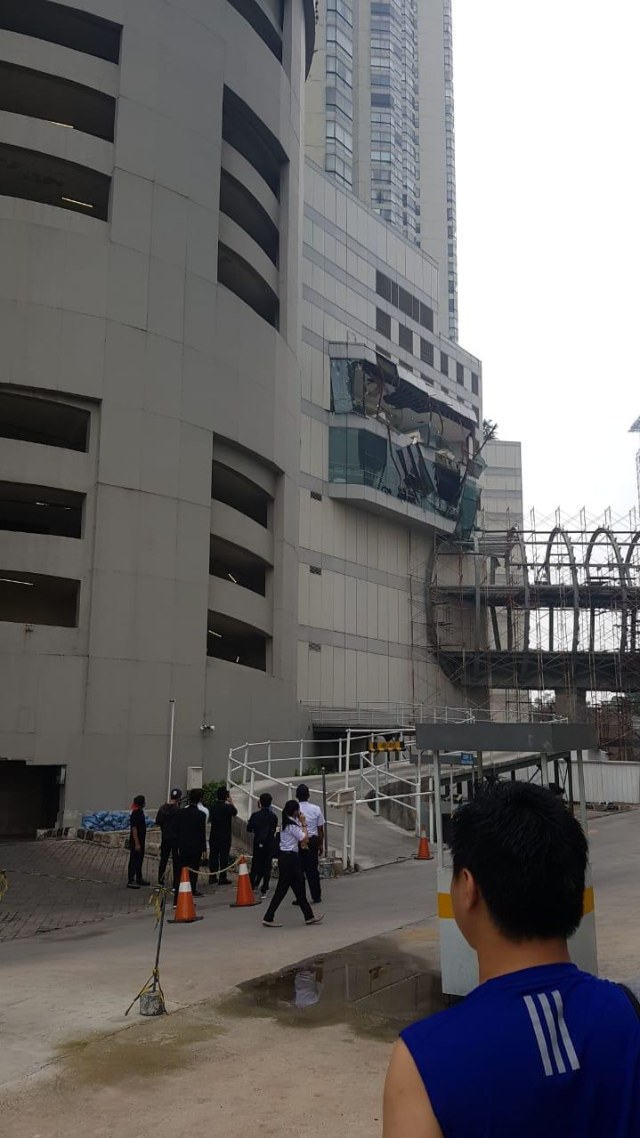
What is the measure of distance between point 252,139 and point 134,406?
1523 centimetres

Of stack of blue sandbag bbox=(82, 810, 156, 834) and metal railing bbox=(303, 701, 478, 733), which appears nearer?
stack of blue sandbag bbox=(82, 810, 156, 834)

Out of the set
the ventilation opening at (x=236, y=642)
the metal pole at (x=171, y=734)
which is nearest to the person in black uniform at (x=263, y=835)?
the metal pole at (x=171, y=734)

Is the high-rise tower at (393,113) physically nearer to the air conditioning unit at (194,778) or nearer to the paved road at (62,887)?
the air conditioning unit at (194,778)

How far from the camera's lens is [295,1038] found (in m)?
6.62

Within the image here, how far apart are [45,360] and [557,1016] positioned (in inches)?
1087

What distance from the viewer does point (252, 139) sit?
3644 cm

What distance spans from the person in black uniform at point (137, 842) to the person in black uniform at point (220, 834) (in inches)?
47.5

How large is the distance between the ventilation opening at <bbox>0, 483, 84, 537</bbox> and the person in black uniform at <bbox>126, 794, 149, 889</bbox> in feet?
45.9

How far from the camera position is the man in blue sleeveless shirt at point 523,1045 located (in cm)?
170

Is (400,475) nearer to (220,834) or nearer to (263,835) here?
(220,834)

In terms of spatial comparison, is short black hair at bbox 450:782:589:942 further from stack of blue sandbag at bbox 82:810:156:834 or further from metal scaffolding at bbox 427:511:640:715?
metal scaffolding at bbox 427:511:640:715

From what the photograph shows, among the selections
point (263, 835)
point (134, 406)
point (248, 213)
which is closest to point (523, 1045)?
point (263, 835)

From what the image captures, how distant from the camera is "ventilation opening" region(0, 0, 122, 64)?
2928 cm

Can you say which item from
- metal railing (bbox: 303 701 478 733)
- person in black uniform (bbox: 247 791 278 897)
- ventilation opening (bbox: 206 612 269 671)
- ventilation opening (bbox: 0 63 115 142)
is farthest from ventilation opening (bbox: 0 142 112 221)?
person in black uniform (bbox: 247 791 278 897)
